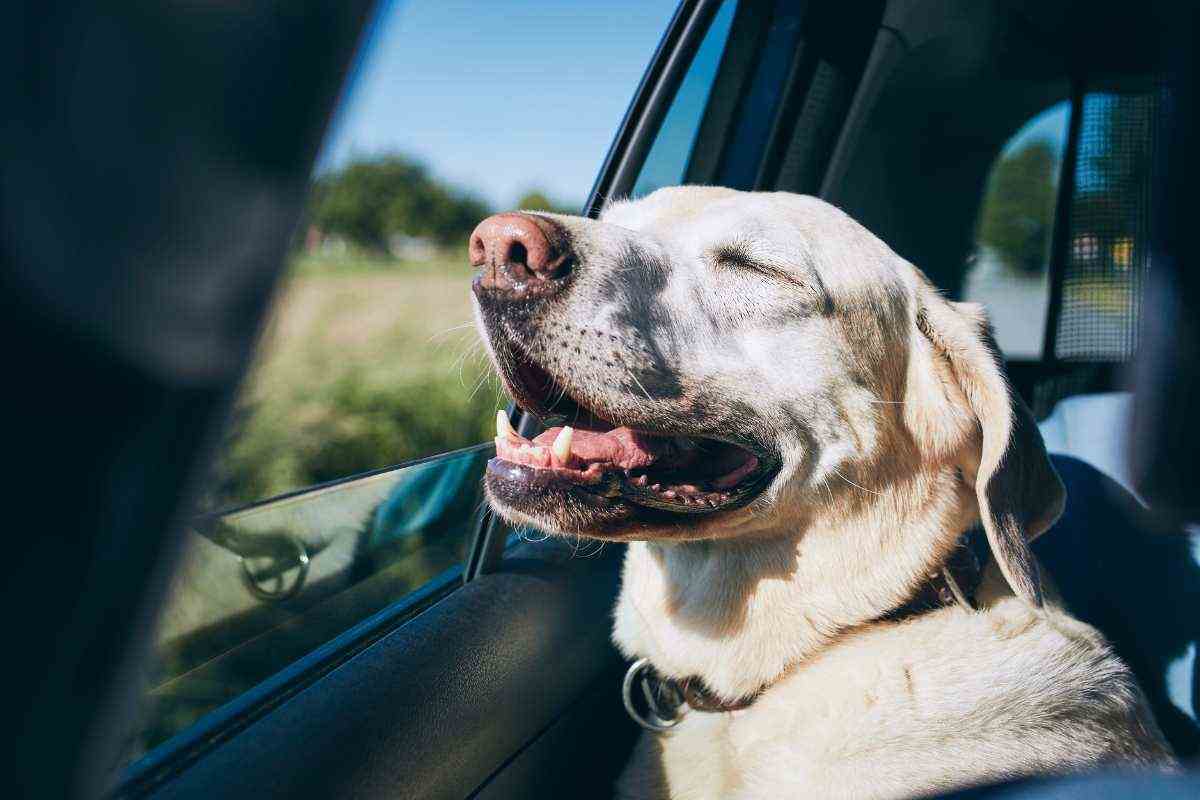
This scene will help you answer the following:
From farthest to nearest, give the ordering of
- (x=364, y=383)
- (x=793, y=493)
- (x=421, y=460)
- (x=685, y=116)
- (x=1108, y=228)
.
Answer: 1. (x=364, y=383)
2. (x=1108, y=228)
3. (x=685, y=116)
4. (x=421, y=460)
5. (x=793, y=493)

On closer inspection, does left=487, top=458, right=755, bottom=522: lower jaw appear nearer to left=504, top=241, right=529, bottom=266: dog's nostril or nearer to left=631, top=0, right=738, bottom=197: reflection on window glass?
left=504, top=241, right=529, bottom=266: dog's nostril

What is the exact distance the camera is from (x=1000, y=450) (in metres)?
2.01

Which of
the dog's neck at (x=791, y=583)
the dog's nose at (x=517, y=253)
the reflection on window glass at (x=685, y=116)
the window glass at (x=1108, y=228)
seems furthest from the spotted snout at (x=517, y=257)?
the window glass at (x=1108, y=228)

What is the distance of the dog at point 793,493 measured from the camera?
183 cm

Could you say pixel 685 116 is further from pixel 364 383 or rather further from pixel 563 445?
pixel 364 383

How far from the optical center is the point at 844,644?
2.08m

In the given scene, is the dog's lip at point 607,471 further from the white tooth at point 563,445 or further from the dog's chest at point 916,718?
the dog's chest at point 916,718

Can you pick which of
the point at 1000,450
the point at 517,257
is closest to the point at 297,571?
the point at 517,257

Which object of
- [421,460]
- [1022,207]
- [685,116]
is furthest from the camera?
[1022,207]

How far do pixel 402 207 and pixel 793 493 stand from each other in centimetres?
857

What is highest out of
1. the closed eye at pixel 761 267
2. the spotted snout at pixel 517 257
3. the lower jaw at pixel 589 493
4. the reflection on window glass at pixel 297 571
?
the closed eye at pixel 761 267

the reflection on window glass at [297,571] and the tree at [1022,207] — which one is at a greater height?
the tree at [1022,207]

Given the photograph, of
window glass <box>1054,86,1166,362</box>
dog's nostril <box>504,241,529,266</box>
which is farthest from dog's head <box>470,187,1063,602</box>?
window glass <box>1054,86,1166,362</box>

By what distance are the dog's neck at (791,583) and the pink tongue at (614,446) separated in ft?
1.31
